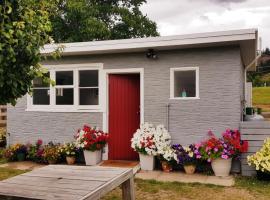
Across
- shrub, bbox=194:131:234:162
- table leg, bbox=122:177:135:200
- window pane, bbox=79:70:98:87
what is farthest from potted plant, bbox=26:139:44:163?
table leg, bbox=122:177:135:200

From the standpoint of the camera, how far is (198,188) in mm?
7055

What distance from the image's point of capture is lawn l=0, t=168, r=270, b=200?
649 cm

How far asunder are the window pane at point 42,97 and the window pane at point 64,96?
1.08ft

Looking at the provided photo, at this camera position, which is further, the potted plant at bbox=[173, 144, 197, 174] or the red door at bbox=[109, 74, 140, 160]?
the red door at bbox=[109, 74, 140, 160]

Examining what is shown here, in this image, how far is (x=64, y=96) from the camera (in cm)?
1030

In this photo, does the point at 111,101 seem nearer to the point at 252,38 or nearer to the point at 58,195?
the point at 252,38

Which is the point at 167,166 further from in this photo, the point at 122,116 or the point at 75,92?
the point at 75,92

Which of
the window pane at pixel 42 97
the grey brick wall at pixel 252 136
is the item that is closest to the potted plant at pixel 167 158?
the grey brick wall at pixel 252 136

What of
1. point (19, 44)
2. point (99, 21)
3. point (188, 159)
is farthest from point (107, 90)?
point (99, 21)

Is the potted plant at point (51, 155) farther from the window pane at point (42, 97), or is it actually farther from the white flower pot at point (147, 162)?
the white flower pot at point (147, 162)

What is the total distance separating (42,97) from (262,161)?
6.41 m

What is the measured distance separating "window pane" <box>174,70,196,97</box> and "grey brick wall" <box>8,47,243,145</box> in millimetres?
235

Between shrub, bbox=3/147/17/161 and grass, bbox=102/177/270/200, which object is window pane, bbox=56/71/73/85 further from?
grass, bbox=102/177/270/200

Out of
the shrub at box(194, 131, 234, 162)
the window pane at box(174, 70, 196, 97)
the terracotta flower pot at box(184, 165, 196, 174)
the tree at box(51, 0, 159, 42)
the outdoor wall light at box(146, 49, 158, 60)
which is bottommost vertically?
the terracotta flower pot at box(184, 165, 196, 174)
